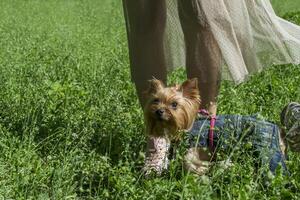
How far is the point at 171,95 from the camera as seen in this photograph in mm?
4066

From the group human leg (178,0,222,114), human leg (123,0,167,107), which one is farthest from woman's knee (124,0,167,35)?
human leg (178,0,222,114)

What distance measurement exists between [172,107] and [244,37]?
31.6 inches

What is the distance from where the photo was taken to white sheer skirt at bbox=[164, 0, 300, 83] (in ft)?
13.8

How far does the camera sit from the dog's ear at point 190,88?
13.1 feet

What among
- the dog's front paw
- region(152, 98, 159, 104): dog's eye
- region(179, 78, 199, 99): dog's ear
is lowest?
the dog's front paw

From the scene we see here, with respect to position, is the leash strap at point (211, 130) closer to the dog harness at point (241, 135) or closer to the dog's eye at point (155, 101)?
the dog harness at point (241, 135)

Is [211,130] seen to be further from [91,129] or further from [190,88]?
[91,129]

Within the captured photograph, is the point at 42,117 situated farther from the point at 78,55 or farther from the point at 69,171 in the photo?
the point at 78,55

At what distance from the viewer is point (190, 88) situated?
401 cm

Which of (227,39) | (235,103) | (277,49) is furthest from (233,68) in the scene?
(235,103)

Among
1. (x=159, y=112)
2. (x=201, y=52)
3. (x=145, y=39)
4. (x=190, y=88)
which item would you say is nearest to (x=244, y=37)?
(x=201, y=52)

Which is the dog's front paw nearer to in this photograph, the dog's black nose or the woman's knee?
A: the dog's black nose

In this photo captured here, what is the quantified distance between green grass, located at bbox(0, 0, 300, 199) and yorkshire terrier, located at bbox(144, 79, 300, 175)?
0.34ft

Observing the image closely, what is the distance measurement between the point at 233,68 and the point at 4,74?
267 cm
